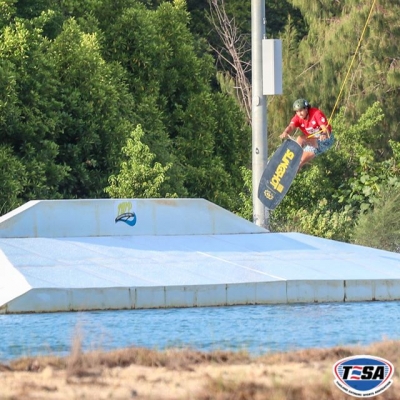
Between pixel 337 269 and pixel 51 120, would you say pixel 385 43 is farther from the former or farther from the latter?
pixel 337 269

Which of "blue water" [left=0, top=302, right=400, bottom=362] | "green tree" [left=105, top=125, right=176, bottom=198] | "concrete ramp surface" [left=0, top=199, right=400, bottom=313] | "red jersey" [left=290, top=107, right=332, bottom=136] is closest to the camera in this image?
"blue water" [left=0, top=302, right=400, bottom=362]

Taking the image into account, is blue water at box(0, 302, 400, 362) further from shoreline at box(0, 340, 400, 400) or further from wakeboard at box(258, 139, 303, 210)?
wakeboard at box(258, 139, 303, 210)

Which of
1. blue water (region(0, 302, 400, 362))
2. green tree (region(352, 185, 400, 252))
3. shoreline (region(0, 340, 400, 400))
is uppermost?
shoreline (region(0, 340, 400, 400))

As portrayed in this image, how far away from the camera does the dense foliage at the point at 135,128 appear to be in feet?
63.3

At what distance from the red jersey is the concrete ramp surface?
1.49 m

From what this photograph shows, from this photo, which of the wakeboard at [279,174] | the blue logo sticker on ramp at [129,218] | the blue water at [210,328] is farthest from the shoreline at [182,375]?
the wakeboard at [279,174]

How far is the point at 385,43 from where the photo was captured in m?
32.7

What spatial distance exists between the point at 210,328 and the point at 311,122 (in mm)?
6237

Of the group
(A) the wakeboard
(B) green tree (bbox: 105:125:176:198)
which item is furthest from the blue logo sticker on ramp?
(B) green tree (bbox: 105:125:176:198)

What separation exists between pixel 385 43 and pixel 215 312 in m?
23.2

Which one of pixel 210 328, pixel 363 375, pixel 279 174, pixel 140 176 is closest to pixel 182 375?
pixel 363 375

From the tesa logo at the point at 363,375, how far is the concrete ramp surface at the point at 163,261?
4.12 metres

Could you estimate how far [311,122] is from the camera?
15.4m

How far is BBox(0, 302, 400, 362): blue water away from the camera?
862cm
